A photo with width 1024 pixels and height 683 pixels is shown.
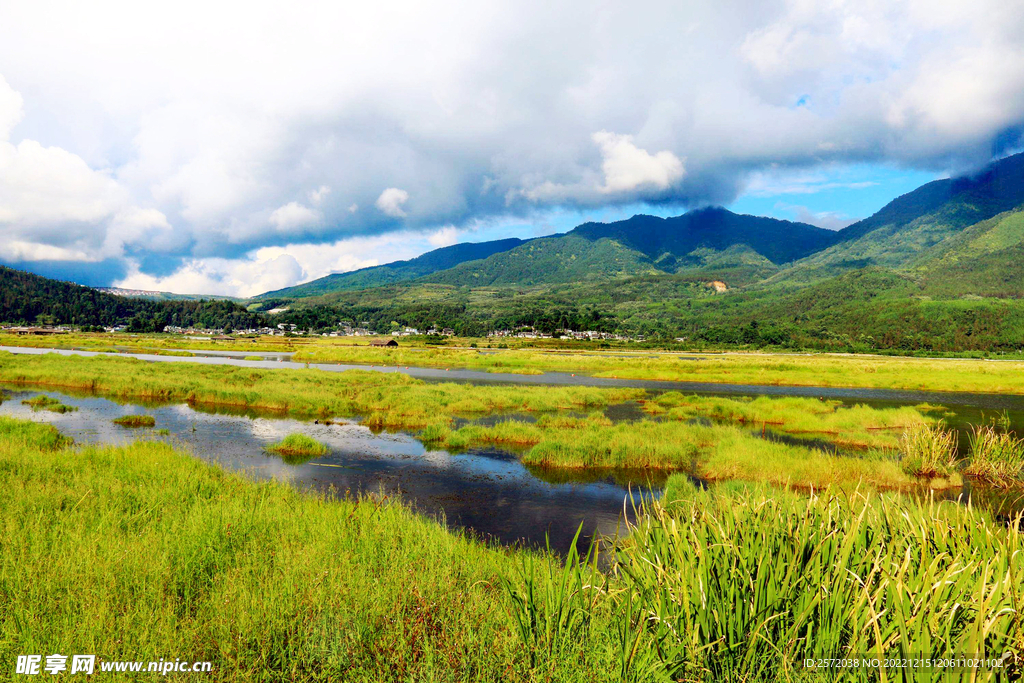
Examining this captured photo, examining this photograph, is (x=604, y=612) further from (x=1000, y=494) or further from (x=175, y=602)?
(x=1000, y=494)

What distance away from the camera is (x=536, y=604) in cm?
585

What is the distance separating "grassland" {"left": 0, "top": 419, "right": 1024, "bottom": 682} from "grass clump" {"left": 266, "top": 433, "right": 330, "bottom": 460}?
13204mm

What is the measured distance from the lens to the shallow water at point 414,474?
551 inches

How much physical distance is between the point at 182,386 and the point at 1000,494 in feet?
158

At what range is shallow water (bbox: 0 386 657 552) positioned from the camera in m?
14.0

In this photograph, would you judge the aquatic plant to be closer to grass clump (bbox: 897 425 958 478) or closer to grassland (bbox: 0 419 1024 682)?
grassland (bbox: 0 419 1024 682)

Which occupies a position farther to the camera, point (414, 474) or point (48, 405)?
point (48, 405)

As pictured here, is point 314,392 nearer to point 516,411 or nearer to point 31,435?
point 516,411

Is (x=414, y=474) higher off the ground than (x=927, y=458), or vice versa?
(x=927, y=458)

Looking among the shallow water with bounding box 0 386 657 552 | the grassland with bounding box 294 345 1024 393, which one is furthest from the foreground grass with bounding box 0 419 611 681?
the grassland with bounding box 294 345 1024 393

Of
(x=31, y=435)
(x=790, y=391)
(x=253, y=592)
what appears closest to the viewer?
(x=253, y=592)

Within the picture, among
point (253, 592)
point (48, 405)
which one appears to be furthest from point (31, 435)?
point (253, 592)

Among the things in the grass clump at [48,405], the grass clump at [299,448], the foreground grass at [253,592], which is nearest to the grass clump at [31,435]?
the grass clump at [299,448]

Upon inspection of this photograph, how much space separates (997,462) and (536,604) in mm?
23455
